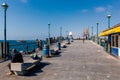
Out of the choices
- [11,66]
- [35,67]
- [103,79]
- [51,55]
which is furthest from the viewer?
[51,55]

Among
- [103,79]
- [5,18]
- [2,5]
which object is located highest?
[2,5]

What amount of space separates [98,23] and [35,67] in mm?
34167

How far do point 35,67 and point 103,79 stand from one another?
4.82m

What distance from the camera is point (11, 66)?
35.5 ft

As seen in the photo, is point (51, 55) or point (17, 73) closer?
point (17, 73)

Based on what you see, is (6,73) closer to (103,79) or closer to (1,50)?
(103,79)

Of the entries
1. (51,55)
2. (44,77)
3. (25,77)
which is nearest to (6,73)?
(25,77)

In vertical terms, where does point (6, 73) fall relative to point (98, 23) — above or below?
below

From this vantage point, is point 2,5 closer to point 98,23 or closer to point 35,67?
point 35,67

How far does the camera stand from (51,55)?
21078 millimetres

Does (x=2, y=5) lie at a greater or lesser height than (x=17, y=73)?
greater

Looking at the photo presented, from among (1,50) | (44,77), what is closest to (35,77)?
(44,77)

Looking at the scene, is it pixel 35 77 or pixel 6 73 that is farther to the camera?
pixel 6 73

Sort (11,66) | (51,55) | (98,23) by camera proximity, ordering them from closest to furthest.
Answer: (11,66)
(51,55)
(98,23)
